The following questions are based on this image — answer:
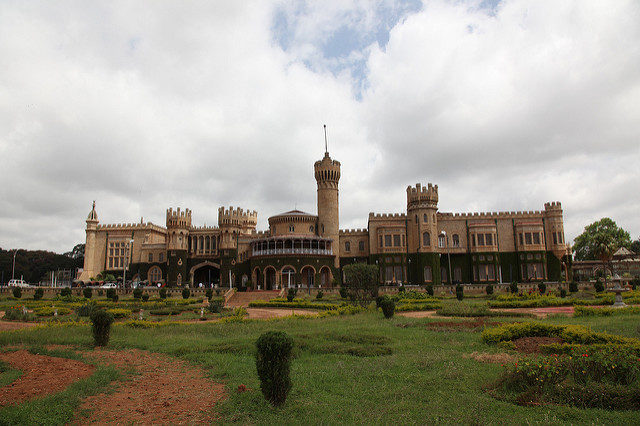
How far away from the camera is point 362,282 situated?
30.9 m

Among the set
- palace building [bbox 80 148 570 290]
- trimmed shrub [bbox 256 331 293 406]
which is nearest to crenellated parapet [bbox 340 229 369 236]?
palace building [bbox 80 148 570 290]

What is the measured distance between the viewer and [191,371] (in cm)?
1216

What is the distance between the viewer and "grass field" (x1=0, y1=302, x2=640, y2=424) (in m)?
8.25

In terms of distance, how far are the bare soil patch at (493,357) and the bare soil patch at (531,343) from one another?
93cm

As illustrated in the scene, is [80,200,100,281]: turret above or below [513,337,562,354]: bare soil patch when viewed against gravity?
above

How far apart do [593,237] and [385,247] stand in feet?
135

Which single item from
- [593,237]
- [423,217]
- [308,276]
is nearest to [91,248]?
[308,276]

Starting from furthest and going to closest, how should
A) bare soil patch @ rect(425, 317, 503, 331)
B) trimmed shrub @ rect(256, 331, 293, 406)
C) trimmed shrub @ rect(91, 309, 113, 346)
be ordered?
bare soil patch @ rect(425, 317, 503, 331)
trimmed shrub @ rect(91, 309, 113, 346)
trimmed shrub @ rect(256, 331, 293, 406)

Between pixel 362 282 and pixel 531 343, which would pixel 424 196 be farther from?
pixel 531 343

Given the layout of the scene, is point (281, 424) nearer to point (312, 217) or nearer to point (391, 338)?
point (391, 338)

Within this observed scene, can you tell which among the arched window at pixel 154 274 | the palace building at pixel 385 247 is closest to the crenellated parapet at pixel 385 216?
the palace building at pixel 385 247

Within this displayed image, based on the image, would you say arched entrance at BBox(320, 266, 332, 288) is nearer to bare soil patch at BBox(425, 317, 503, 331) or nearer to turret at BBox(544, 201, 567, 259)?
turret at BBox(544, 201, 567, 259)

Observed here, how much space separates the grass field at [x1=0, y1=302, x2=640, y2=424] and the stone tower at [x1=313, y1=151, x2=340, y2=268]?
37.3 m

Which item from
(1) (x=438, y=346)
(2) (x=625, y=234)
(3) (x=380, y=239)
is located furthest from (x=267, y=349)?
(2) (x=625, y=234)
